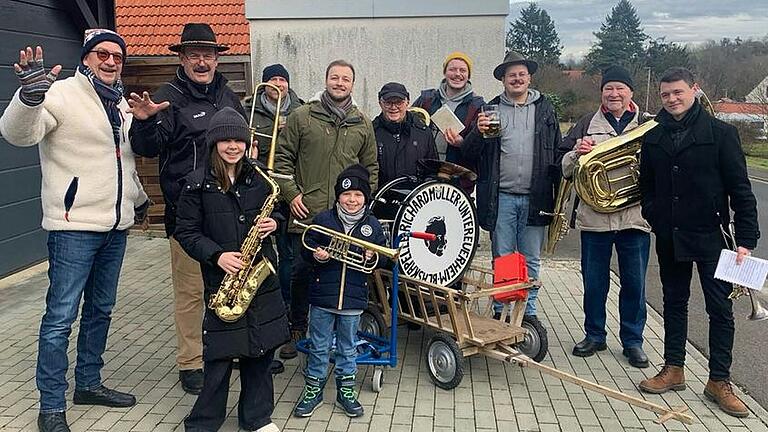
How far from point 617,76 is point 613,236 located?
47.7 inches

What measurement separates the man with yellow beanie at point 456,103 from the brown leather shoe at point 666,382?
2.06 meters

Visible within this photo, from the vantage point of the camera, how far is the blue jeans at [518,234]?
5590 mm

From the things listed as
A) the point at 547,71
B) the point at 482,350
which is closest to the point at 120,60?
the point at 482,350

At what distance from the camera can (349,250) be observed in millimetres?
4348

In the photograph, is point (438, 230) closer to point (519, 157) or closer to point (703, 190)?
point (519, 157)

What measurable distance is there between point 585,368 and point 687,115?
2.04 m

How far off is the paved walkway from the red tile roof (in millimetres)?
34465

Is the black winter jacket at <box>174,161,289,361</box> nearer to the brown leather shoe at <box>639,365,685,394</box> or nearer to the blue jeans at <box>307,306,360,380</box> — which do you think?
the blue jeans at <box>307,306,360,380</box>

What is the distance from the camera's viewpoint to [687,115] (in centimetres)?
464

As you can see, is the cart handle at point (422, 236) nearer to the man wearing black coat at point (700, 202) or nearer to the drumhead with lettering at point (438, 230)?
the drumhead with lettering at point (438, 230)

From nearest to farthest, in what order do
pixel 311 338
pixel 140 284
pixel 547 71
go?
pixel 311 338 < pixel 140 284 < pixel 547 71

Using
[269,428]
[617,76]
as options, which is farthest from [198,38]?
[617,76]

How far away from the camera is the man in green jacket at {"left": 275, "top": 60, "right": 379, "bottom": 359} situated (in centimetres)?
491

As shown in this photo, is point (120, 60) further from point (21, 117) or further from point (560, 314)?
point (560, 314)
